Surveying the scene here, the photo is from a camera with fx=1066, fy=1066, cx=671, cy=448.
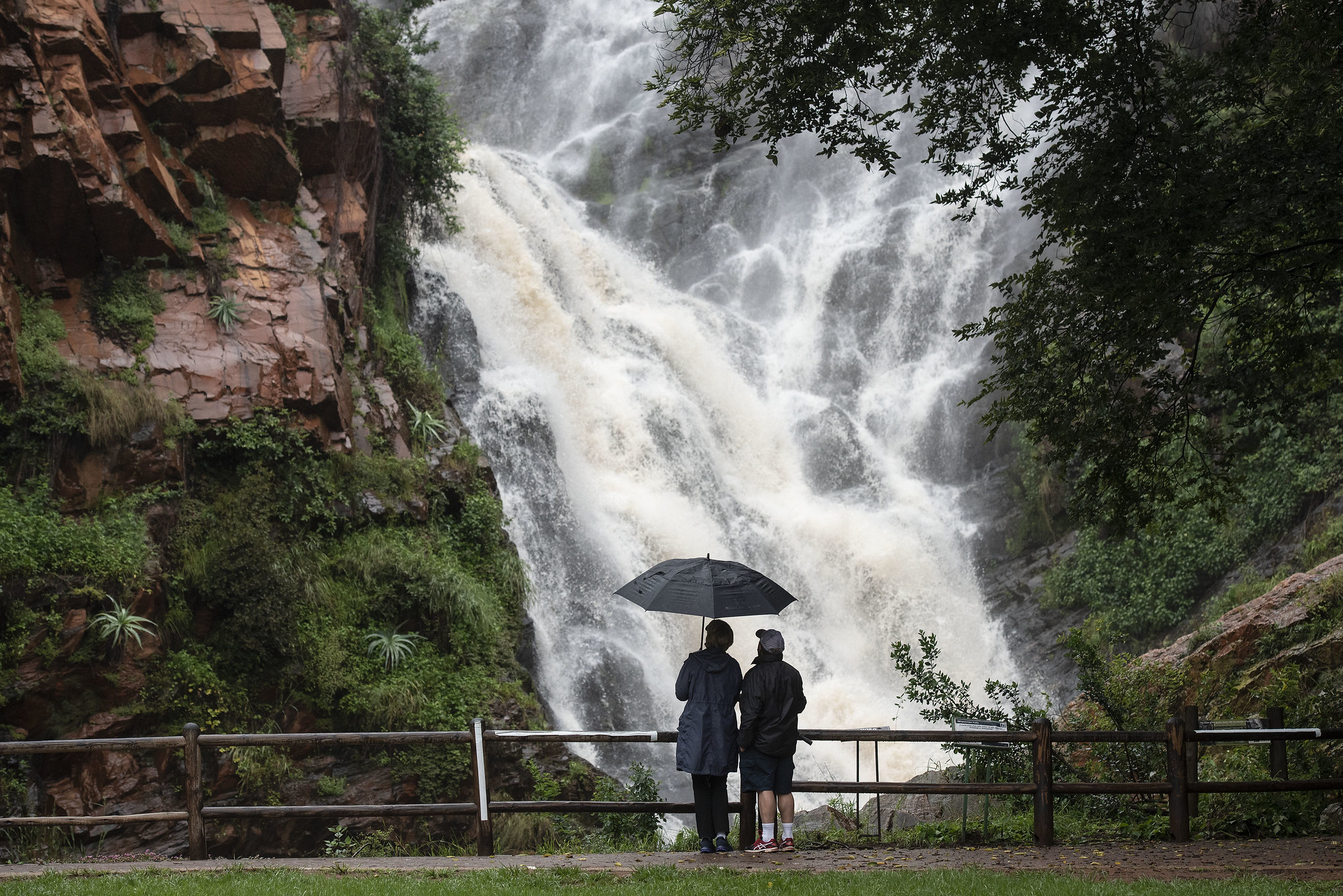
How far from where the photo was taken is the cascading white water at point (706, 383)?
19391mm

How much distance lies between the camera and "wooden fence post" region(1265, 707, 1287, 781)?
859 centimetres

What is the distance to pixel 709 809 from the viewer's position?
788cm

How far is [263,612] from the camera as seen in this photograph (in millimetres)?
12875

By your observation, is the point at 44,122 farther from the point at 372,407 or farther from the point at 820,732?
the point at 820,732

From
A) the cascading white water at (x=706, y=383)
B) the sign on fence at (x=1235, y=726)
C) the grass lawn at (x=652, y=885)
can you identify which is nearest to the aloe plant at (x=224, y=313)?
the cascading white water at (x=706, y=383)

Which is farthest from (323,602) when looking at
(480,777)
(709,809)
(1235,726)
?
(1235,726)

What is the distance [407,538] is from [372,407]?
2.56m

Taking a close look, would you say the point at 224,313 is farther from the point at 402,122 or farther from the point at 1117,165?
the point at 1117,165

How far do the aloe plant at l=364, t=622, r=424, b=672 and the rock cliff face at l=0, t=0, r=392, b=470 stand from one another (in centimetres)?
312

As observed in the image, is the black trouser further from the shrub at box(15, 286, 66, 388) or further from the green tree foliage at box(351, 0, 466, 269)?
the green tree foliage at box(351, 0, 466, 269)

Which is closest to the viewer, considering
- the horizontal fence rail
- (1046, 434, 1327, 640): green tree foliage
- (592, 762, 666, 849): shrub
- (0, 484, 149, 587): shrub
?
the horizontal fence rail

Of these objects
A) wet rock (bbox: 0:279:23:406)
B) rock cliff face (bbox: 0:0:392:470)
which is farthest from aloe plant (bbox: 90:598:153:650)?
wet rock (bbox: 0:279:23:406)

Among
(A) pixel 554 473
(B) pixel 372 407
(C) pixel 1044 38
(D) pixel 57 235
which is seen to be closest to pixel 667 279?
(A) pixel 554 473

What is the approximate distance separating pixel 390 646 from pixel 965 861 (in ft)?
27.6
